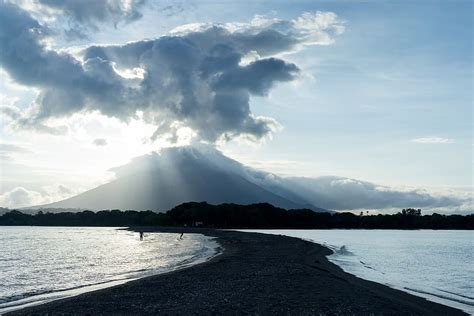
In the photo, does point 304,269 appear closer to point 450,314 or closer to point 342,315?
point 450,314

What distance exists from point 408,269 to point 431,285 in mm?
14752

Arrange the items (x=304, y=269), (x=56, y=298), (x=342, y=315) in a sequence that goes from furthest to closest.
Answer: (x=304, y=269) < (x=56, y=298) < (x=342, y=315)

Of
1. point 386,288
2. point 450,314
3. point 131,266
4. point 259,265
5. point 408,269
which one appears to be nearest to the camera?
point 450,314

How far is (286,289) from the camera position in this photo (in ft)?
99.3

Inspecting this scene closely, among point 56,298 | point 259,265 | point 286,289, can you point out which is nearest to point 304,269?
point 259,265

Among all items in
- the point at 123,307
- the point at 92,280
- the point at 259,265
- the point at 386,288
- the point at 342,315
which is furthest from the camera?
the point at 259,265

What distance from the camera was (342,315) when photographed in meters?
22.4

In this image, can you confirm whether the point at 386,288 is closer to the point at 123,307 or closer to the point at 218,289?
the point at 218,289

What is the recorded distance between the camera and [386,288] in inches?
1410

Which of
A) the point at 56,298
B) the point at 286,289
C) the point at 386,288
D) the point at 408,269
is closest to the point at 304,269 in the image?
the point at 386,288

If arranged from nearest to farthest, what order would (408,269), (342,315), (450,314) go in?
(342,315)
(450,314)
(408,269)

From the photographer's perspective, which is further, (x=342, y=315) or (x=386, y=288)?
(x=386, y=288)

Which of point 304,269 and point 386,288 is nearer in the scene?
point 386,288

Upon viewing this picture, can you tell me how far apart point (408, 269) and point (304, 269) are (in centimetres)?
1806
